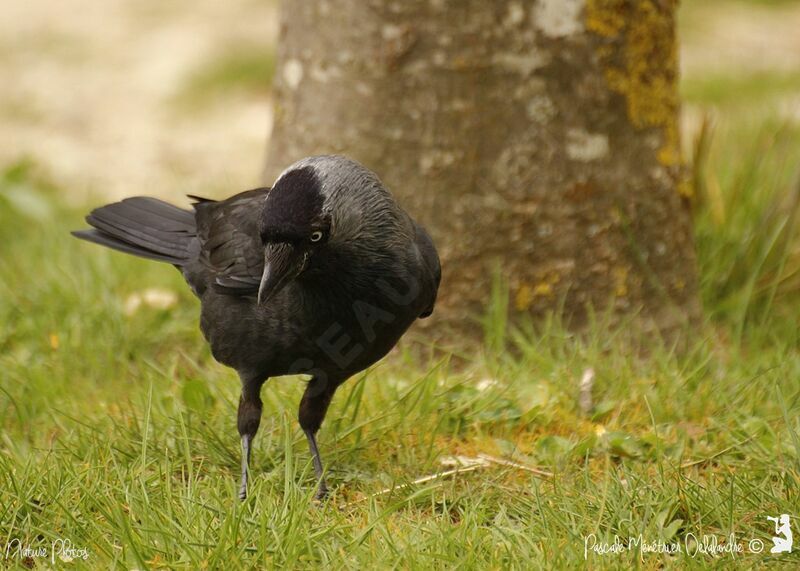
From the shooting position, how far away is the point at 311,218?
282 centimetres

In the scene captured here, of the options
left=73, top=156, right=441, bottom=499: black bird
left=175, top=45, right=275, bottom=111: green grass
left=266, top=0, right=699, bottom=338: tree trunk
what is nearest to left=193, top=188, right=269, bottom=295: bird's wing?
left=73, top=156, right=441, bottom=499: black bird

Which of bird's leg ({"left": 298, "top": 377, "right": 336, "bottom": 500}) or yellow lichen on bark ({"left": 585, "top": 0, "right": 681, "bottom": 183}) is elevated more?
yellow lichen on bark ({"left": 585, "top": 0, "right": 681, "bottom": 183})

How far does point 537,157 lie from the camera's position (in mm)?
4215

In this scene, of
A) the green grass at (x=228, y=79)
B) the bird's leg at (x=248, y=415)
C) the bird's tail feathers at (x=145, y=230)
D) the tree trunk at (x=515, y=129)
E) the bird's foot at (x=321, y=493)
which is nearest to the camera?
the bird's foot at (x=321, y=493)

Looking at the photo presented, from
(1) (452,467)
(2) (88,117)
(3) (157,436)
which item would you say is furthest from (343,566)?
(2) (88,117)

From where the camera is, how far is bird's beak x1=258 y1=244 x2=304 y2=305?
2838 mm

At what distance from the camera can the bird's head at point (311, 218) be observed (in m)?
2.81

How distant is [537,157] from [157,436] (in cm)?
185

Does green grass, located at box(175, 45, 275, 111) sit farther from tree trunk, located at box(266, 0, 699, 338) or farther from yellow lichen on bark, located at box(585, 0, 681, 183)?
yellow lichen on bark, located at box(585, 0, 681, 183)

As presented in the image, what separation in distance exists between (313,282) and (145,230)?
102 cm

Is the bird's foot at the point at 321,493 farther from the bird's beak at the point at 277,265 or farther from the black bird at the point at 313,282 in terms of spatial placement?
the bird's beak at the point at 277,265

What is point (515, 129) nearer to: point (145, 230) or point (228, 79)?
point (145, 230)

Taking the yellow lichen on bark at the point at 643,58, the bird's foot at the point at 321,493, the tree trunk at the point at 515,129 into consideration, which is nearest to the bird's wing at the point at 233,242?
the bird's foot at the point at 321,493

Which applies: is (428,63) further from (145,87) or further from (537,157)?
(145,87)
